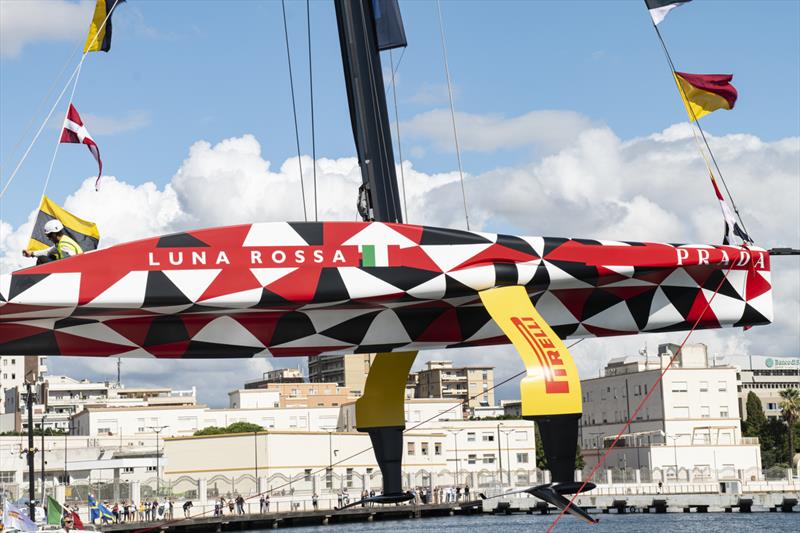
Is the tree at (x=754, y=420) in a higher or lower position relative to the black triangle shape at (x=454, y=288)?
lower

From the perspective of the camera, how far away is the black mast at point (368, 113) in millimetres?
11461

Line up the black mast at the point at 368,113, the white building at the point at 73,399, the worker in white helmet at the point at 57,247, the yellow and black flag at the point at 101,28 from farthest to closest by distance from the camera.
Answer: the white building at the point at 73,399 → the yellow and black flag at the point at 101,28 → the black mast at the point at 368,113 → the worker in white helmet at the point at 57,247

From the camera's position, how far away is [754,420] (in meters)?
115

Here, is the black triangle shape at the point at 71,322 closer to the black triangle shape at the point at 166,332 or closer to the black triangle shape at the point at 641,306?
the black triangle shape at the point at 166,332

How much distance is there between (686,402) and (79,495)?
66509 millimetres

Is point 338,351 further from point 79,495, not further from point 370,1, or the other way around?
point 79,495

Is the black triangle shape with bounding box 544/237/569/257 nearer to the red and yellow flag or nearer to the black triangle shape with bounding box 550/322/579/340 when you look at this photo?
the black triangle shape with bounding box 550/322/579/340

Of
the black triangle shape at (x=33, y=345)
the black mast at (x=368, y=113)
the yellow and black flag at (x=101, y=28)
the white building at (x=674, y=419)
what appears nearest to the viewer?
the black triangle shape at (x=33, y=345)

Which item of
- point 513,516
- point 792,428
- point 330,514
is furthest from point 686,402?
point 330,514

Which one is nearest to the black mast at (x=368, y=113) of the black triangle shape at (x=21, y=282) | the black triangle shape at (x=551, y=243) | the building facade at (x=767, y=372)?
the black triangle shape at (x=551, y=243)

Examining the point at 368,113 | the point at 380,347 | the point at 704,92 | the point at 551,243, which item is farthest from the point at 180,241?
the point at 704,92

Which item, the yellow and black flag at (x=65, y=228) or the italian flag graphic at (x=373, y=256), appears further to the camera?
the yellow and black flag at (x=65, y=228)

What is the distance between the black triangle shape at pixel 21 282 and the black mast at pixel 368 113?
11.9 feet

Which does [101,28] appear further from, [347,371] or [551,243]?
[347,371]
